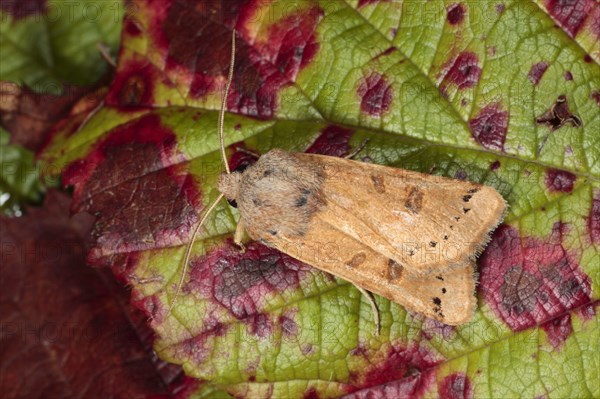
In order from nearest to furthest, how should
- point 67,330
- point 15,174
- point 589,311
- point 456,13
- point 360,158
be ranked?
point 589,311, point 456,13, point 360,158, point 67,330, point 15,174

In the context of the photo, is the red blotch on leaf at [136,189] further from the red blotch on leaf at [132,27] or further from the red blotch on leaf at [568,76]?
the red blotch on leaf at [568,76]

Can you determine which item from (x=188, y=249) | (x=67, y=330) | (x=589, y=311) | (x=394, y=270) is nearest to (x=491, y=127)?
(x=394, y=270)

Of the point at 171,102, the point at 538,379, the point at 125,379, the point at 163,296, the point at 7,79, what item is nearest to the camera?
the point at 538,379

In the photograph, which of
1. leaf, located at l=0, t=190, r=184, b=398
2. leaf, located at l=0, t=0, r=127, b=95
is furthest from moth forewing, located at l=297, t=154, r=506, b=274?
leaf, located at l=0, t=0, r=127, b=95

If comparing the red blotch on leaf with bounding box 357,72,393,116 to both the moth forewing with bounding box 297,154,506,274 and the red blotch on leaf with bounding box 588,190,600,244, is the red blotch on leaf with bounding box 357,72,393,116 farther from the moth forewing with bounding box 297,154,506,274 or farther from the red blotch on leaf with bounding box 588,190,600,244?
the red blotch on leaf with bounding box 588,190,600,244

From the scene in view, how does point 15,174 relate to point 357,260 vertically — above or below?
below

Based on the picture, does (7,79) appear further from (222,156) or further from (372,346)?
(372,346)

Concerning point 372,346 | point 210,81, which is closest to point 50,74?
point 210,81

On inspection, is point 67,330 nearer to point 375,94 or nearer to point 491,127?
point 375,94
